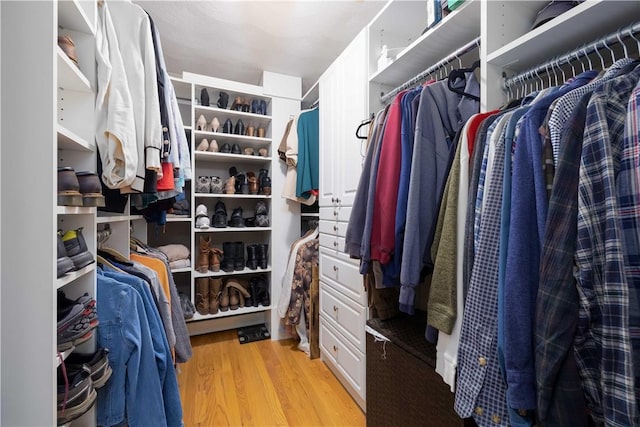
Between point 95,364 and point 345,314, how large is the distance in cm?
109

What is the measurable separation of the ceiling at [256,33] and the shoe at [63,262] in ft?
4.90

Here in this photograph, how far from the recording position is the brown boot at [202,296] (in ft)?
6.91

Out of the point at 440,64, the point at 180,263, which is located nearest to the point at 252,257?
the point at 180,263

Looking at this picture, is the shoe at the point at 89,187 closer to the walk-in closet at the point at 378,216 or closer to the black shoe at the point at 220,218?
the walk-in closet at the point at 378,216

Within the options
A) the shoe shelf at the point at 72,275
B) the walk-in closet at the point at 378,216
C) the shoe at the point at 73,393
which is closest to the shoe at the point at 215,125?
the walk-in closet at the point at 378,216

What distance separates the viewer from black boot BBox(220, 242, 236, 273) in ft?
7.20

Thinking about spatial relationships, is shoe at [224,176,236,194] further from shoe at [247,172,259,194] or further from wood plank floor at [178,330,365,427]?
wood plank floor at [178,330,365,427]

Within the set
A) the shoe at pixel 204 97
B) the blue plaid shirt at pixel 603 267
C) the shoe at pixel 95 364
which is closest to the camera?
the blue plaid shirt at pixel 603 267

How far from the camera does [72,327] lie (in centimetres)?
76

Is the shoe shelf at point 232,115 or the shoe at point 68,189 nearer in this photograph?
the shoe at point 68,189

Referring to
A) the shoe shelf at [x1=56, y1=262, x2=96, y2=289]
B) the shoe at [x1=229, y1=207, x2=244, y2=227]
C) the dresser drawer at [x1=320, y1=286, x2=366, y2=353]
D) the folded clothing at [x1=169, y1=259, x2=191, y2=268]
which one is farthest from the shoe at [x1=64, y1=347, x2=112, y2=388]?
the shoe at [x1=229, y1=207, x2=244, y2=227]

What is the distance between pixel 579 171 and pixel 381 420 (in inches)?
44.7

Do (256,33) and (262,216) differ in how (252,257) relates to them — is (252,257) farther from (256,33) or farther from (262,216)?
(256,33)

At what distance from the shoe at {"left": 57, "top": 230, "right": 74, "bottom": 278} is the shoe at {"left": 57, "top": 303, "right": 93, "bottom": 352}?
133 millimetres
